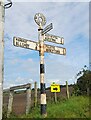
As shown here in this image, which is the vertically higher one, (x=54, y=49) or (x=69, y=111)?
(x=54, y=49)

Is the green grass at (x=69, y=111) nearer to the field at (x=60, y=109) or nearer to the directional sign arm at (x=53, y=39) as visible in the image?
the field at (x=60, y=109)

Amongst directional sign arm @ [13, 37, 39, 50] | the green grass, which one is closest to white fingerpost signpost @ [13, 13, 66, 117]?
directional sign arm @ [13, 37, 39, 50]

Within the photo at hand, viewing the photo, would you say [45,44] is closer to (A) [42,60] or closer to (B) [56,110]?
(A) [42,60]

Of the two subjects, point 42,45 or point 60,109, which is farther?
point 60,109

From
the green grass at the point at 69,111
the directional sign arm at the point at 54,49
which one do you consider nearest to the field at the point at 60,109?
the green grass at the point at 69,111

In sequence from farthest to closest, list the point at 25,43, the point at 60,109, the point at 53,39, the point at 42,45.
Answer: the point at 60,109
the point at 53,39
the point at 42,45
the point at 25,43

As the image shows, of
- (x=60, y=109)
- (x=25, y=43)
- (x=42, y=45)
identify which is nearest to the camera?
(x=25, y=43)

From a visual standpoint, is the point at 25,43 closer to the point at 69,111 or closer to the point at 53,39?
the point at 53,39

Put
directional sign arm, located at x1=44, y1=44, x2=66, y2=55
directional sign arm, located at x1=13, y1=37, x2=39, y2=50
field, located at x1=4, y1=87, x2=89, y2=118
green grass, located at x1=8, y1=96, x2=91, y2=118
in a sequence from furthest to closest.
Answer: directional sign arm, located at x1=44, y1=44, x2=66, y2=55, field, located at x1=4, y1=87, x2=89, y2=118, green grass, located at x1=8, y1=96, x2=91, y2=118, directional sign arm, located at x1=13, y1=37, x2=39, y2=50

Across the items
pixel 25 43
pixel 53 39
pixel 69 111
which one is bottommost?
pixel 69 111

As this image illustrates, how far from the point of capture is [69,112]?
11.7 metres

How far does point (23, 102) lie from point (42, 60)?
15.5 feet

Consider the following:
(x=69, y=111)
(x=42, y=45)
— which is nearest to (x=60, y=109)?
(x=69, y=111)

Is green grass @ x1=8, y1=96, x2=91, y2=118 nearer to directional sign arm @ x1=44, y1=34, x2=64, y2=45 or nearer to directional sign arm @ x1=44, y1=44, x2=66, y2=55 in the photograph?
directional sign arm @ x1=44, y1=44, x2=66, y2=55
